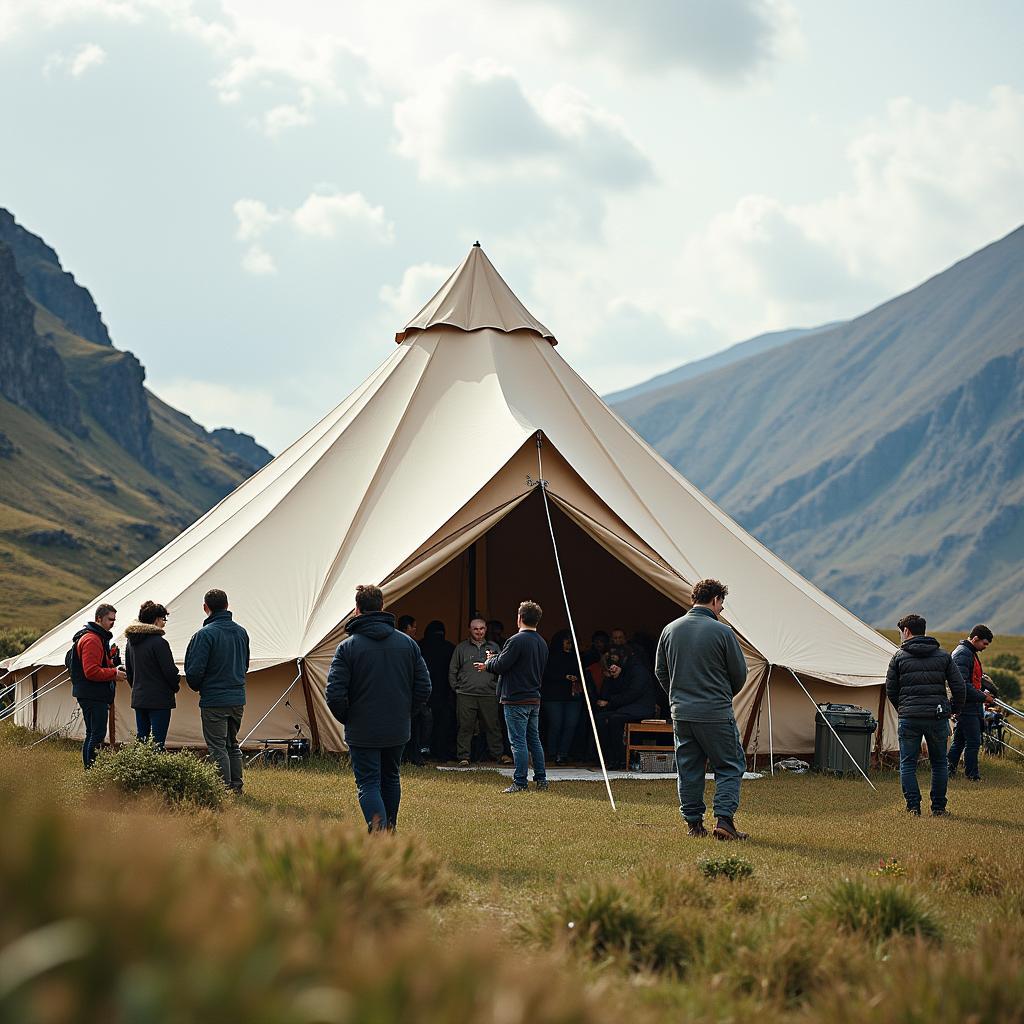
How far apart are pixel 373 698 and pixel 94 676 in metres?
3.59

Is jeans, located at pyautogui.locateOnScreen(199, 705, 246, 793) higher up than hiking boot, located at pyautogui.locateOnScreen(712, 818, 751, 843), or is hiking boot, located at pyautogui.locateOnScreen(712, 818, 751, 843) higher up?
jeans, located at pyautogui.locateOnScreen(199, 705, 246, 793)

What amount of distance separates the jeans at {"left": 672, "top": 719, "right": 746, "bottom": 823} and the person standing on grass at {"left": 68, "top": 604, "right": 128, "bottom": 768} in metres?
4.58

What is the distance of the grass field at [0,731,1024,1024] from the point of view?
2369mm

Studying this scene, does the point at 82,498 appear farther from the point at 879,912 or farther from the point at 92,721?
the point at 879,912

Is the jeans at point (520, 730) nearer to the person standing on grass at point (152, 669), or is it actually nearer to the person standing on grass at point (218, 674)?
the person standing on grass at point (218, 674)

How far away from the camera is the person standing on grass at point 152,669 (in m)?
8.98

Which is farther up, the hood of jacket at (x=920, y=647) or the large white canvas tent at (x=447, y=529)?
the large white canvas tent at (x=447, y=529)

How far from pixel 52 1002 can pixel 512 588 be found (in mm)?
14718

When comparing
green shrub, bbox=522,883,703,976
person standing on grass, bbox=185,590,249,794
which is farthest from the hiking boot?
person standing on grass, bbox=185,590,249,794

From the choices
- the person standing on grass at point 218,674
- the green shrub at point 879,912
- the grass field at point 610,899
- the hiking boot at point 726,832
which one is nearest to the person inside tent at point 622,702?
the grass field at point 610,899

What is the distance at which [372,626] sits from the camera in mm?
6918

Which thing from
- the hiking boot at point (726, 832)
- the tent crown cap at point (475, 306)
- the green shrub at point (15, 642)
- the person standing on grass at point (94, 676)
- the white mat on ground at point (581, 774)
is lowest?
the hiking boot at point (726, 832)

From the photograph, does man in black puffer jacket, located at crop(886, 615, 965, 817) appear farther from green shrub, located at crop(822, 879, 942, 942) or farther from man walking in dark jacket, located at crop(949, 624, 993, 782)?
green shrub, located at crop(822, 879, 942, 942)

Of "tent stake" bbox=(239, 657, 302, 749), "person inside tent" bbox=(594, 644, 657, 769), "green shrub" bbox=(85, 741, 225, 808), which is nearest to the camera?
"green shrub" bbox=(85, 741, 225, 808)
